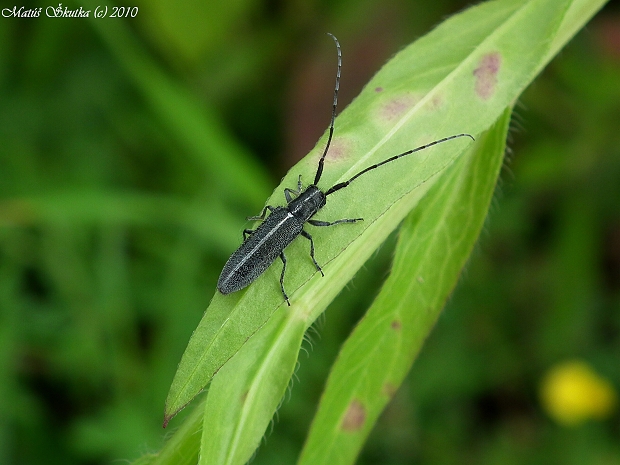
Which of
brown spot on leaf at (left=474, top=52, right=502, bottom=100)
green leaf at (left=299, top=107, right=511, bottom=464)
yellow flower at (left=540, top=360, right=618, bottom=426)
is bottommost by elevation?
yellow flower at (left=540, top=360, right=618, bottom=426)

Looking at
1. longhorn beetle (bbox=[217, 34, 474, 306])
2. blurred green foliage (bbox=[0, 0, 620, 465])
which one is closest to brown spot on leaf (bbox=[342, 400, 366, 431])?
longhorn beetle (bbox=[217, 34, 474, 306])

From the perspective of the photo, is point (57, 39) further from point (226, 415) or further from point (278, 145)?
point (226, 415)

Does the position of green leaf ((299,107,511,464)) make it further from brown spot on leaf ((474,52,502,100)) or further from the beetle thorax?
the beetle thorax

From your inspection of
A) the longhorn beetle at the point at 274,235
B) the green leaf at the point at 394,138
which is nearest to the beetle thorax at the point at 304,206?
the longhorn beetle at the point at 274,235

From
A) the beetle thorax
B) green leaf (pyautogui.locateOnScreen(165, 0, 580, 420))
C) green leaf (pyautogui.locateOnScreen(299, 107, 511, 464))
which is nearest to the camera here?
green leaf (pyautogui.locateOnScreen(165, 0, 580, 420))

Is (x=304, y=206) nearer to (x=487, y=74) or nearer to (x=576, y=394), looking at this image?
(x=487, y=74)

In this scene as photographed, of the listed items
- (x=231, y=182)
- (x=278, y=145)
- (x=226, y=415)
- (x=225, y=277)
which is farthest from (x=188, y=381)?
(x=278, y=145)

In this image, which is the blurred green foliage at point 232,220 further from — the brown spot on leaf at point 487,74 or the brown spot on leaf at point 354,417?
the brown spot on leaf at point 487,74
